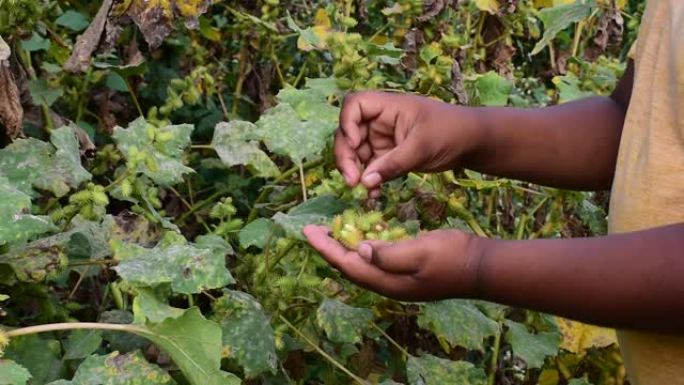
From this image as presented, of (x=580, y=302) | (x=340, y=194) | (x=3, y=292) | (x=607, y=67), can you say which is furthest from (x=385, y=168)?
(x=607, y=67)

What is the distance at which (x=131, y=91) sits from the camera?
2.14m

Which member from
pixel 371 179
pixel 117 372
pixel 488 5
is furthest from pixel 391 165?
pixel 488 5

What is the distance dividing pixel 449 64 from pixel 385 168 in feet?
1.19

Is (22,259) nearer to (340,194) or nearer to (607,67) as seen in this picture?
(340,194)

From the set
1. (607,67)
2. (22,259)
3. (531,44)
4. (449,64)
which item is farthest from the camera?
(531,44)

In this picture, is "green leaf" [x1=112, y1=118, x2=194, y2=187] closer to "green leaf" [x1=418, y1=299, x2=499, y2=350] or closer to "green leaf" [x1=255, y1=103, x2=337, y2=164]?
"green leaf" [x1=255, y1=103, x2=337, y2=164]

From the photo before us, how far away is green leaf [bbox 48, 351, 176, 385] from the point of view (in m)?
1.28

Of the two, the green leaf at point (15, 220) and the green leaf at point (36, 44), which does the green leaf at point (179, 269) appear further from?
the green leaf at point (36, 44)

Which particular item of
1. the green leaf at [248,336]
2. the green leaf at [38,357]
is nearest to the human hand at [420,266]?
the green leaf at [248,336]

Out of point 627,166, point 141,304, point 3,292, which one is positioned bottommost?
point 3,292

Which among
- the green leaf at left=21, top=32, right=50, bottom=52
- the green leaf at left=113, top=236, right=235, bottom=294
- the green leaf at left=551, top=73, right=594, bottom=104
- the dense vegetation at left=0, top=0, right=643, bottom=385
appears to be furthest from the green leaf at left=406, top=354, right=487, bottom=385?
the green leaf at left=21, top=32, right=50, bottom=52

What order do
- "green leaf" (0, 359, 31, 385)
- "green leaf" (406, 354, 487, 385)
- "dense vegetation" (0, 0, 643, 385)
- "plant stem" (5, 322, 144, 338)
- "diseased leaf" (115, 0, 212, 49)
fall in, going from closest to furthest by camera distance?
"green leaf" (0, 359, 31, 385), "plant stem" (5, 322, 144, 338), "dense vegetation" (0, 0, 643, 385), "green leaf" (406, 354, 487, 385), "diseased leaf" (115, 0, 212, 49)

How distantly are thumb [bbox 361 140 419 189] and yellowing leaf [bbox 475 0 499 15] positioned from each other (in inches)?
27.1

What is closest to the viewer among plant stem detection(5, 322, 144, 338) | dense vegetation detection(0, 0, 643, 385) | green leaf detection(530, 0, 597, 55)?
plant stem detection(5, 322, 144, 338)
